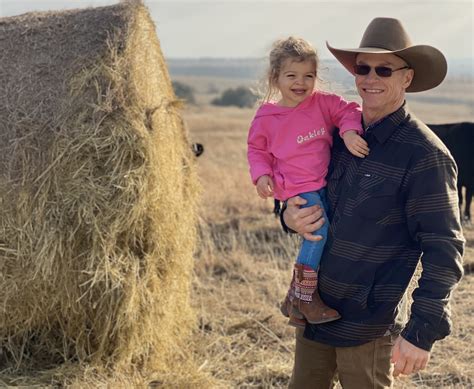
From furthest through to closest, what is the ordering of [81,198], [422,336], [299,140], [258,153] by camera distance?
[81,198]
[258,153]
[299,140]
[422,336]

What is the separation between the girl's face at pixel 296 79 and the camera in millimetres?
2727

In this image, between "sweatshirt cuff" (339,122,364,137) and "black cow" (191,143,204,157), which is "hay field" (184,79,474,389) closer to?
"black cow" (191,143,204,157)

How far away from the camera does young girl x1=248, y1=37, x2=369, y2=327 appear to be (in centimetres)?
261

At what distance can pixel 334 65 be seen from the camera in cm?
286

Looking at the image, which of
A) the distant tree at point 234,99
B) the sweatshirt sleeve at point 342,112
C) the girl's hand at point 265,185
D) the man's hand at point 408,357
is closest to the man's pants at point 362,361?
the man's hand at point 408,357

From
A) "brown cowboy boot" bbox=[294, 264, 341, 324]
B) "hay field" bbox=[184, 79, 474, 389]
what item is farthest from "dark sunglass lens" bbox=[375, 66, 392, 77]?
"hay field" bbox=[184, 79, 474, 389]

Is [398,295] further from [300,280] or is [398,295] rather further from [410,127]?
[410,127]

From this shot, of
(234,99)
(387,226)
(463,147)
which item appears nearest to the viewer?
(387,226)

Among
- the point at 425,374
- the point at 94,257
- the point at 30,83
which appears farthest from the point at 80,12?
the point at 425,374

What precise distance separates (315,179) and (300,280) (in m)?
0.44

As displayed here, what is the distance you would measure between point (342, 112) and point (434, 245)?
0.79 m

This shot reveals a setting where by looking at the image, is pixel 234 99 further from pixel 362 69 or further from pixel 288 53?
pixel 362 69

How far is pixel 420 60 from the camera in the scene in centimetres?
247

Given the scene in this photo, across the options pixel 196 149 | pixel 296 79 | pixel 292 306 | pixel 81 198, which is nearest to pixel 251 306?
pixel 196 149
